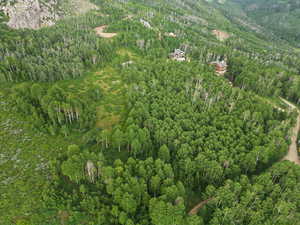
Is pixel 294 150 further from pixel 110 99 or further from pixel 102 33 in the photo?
pixel 102 33

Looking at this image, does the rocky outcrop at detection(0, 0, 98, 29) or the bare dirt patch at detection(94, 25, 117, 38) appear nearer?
the rocky outcrop at detection(0, 0, 98, 29)

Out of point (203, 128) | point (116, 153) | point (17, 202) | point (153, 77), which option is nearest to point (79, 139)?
point (116, 153)

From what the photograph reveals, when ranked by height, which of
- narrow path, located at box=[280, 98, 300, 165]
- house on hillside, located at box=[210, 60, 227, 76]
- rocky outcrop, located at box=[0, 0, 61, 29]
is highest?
rocky outcrop, located at box=[0, 0, 61, 29]

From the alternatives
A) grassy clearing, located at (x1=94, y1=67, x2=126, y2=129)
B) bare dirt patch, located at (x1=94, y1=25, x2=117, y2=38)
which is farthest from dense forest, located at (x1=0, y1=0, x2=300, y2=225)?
bare dirt patch, located at (x1=94, y1=25, x2=117, y2=38)

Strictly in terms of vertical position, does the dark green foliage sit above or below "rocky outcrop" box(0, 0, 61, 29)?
below

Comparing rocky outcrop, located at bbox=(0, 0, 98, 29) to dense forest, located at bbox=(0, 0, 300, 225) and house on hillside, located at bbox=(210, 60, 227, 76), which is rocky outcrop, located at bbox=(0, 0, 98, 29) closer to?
dense forest, located at bbox=(0, 0, 300, 225)

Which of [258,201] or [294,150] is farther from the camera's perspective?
[294,150]

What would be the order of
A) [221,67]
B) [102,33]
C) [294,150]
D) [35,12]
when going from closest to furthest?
[294,150] < [221,67] < [35,12] < [102,33]

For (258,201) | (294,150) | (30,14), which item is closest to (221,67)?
(294,150)
